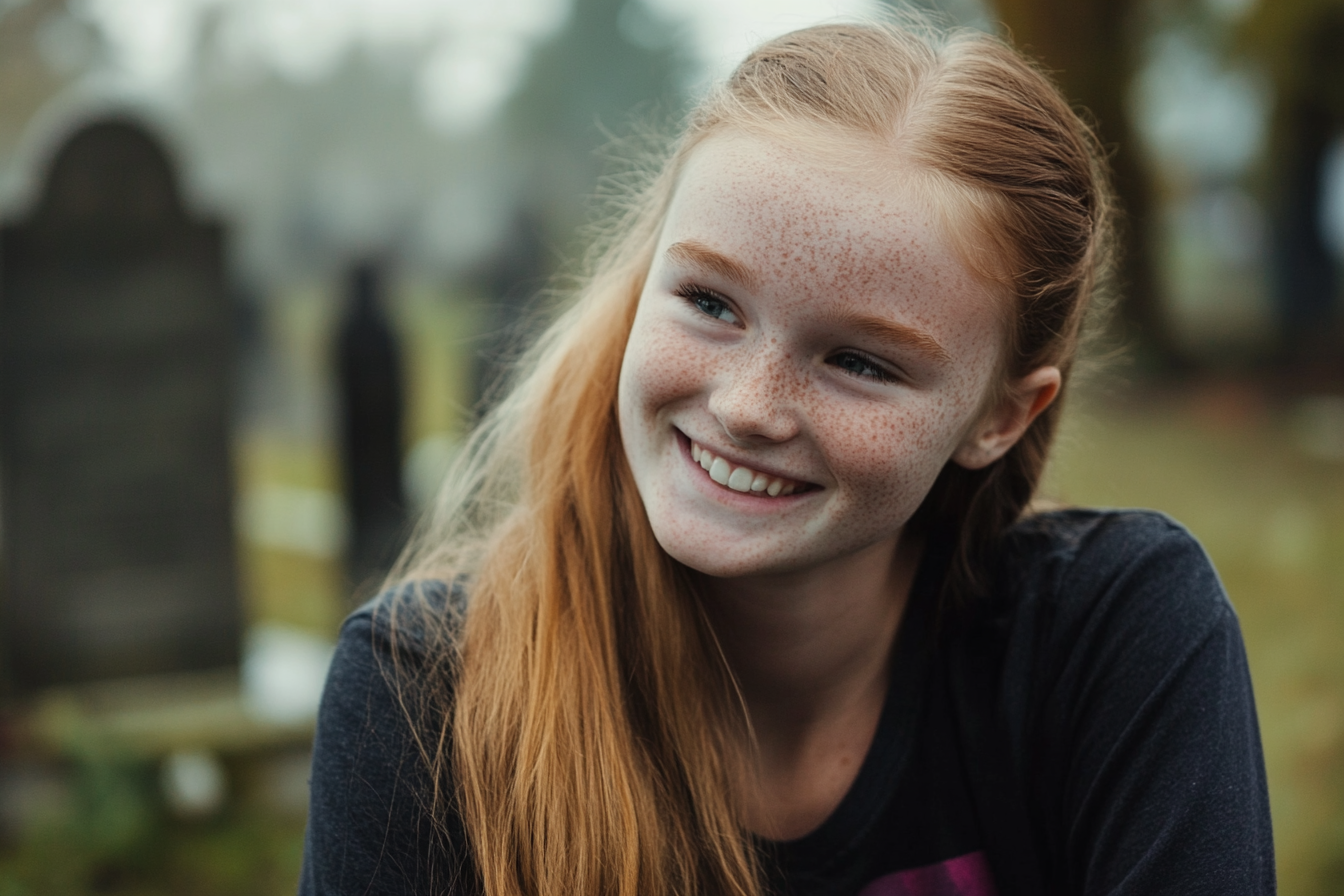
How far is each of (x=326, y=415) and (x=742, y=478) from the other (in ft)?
22.7

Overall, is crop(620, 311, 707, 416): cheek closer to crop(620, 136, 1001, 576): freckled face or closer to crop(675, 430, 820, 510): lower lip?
crop(620, 136, 1001, 576): freckled face

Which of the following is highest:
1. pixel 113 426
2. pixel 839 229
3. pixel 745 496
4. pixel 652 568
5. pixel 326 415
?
pixel 839 229

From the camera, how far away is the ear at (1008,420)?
1.71 meters

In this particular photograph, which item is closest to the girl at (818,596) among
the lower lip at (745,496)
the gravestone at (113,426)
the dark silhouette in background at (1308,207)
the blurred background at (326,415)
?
the lower lip at (745,496)

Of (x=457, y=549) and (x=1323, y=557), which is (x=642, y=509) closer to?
A: (x=457, y=549)

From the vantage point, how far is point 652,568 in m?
1.67

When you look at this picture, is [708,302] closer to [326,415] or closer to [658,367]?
[658,367]

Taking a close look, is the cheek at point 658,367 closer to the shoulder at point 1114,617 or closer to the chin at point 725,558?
the chin at point 725,558

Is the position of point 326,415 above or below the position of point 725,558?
below

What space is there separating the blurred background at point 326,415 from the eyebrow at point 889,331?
1.79ft

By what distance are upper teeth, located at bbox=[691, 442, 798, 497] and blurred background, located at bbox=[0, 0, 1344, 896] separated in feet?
2.16

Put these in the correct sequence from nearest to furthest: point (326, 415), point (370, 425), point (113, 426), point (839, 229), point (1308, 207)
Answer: point (839, 229)
point (113, 426)
point (370, 425)
point (326, 415)
point (1308, 207)

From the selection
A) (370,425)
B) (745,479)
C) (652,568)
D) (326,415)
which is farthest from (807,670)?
(326,415)

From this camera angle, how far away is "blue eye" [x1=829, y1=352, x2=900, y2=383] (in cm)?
149
